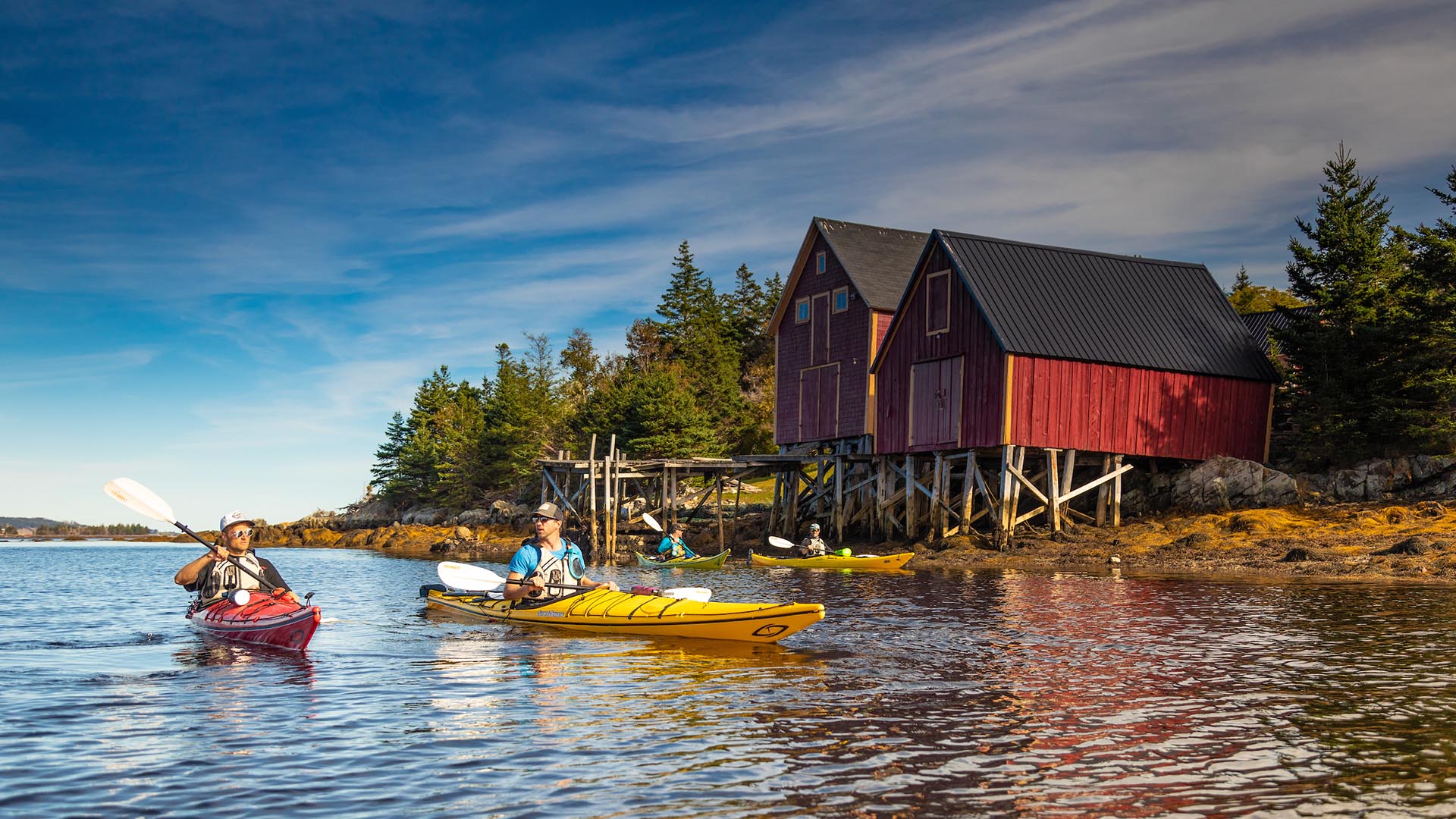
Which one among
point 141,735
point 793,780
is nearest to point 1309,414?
point 793,780

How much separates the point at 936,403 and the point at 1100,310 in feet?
17.6

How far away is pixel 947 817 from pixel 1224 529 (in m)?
24.6

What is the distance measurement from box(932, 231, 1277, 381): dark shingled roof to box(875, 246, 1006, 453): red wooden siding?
738 millimetres

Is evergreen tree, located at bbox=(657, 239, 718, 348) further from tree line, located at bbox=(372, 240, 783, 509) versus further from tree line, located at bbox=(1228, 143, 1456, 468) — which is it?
tree line, located at bbox=(1228, 143, 1456, 468)

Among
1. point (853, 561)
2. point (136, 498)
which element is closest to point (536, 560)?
point (136, 498)

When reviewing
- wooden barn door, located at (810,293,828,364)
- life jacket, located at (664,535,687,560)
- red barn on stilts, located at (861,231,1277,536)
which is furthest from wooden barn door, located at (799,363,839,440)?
life jacket, located at (664,535,687,560)

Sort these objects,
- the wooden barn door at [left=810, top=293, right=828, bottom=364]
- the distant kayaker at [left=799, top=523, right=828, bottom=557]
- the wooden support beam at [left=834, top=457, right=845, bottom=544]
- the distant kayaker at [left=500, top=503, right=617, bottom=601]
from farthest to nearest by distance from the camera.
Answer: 1. the wooden barn door at [left=810, top=293, right=828, bottom=364]
2. the wooden support beam at [left=834, top=457, right=845, bottom=544]
3. the distant kayaker at [left=799, top=523, right=828, bottom=557]
4. the distant kayaker at [left=500, top=503, right=617, bottom=601]

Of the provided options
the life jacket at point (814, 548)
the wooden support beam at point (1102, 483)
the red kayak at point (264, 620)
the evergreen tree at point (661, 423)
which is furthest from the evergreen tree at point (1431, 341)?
the evergreen tree at point (661, 423)

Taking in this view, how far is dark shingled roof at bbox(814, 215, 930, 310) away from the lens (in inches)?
1513

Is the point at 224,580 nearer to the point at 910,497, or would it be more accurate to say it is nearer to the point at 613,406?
the point at 910,497

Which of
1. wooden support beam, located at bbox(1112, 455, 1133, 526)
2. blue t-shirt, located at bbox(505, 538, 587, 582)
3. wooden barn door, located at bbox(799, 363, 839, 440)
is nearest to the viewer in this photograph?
blue t-shirt, located at bbox(505, 538, 587, 582)

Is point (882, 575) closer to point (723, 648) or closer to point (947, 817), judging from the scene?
point (723, 648)

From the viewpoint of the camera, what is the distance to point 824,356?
1574 inches

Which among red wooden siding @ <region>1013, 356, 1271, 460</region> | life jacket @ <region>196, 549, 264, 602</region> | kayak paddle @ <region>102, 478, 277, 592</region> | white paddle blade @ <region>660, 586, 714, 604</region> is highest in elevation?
red wooden siding @ <region>1013, 356, 1271, 460</region>
